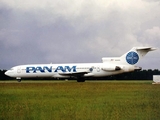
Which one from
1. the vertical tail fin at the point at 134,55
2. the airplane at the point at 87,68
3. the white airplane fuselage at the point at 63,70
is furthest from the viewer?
the white airplane fuselage at the point at 63,70

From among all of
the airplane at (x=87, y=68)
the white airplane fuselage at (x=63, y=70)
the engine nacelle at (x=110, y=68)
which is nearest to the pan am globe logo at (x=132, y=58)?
the airplane at (x=87, y=68)

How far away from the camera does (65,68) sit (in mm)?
56719

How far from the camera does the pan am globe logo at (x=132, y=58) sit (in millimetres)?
54434

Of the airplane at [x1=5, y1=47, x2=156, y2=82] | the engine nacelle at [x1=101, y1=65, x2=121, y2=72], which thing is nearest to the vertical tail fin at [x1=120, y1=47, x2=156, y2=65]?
the airplane at [x1=5, y1=47, x2=156, y2=82]

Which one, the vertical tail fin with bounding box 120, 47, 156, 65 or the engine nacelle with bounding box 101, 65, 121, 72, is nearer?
the vertical tail fin with bounding box 120, 47, 156, 65

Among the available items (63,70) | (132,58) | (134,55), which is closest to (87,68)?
(63,70)

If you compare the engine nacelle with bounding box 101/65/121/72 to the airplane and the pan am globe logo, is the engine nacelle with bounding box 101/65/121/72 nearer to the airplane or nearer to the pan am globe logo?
the airplane

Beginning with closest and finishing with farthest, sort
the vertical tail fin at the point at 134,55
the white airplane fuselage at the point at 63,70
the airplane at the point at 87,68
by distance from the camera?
the vertical tail fin at the point at 134,55 → the airplane at the point at 87,68 → the white airplane fuselage at the point at 63,70

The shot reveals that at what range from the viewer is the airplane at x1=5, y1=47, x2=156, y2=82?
54344 millimetres

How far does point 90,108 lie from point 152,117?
3245 millimetres

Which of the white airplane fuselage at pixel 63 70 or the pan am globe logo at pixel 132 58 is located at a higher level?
the pan am globe logo at pixel 132 58

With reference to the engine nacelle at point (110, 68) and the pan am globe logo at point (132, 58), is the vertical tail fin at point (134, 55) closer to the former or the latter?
the pan am globe logo at point (132, 58)

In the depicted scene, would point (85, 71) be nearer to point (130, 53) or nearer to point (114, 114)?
point (130, 53)

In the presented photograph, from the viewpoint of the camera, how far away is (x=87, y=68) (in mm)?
56594
